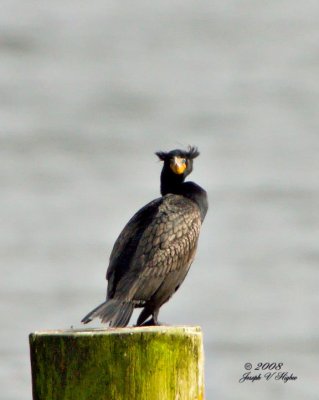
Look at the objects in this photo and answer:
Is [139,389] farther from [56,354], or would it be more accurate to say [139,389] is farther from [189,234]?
[189,234]

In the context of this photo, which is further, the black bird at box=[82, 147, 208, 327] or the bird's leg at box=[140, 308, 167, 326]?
the bird's leg at box=[140, 308, 167, 326]

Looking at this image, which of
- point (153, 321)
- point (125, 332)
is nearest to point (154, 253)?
point (153, 321)

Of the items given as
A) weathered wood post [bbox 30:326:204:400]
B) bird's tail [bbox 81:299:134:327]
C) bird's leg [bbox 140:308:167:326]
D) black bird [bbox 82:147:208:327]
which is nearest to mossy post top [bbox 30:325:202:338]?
weathered wood post [bbox 30:326:204:400]

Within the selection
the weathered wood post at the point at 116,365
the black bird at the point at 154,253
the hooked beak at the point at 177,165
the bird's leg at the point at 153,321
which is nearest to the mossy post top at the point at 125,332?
the weathered wood post at the point at 116,365

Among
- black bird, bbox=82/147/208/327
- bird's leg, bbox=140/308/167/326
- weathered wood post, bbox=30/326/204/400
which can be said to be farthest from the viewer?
bird's leg, bbox=140/308/167/326

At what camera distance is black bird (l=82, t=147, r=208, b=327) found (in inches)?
201

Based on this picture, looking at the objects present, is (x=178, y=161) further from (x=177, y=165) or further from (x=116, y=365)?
(x=116, y=365)

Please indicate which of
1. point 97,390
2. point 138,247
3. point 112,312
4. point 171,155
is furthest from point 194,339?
point 171,155

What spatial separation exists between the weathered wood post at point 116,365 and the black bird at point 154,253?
1455 millimetres

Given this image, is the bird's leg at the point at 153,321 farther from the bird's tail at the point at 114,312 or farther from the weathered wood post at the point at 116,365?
the weathered wood post at the point at 116,365

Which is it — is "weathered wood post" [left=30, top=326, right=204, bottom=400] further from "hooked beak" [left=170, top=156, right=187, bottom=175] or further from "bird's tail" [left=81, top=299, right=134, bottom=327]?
"hooked beak" [left=170, top=156, right=187, bottom=175]

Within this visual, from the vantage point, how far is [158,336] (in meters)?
3.38

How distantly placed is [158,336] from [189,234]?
7.06 feet

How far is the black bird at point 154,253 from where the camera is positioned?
5.12m
